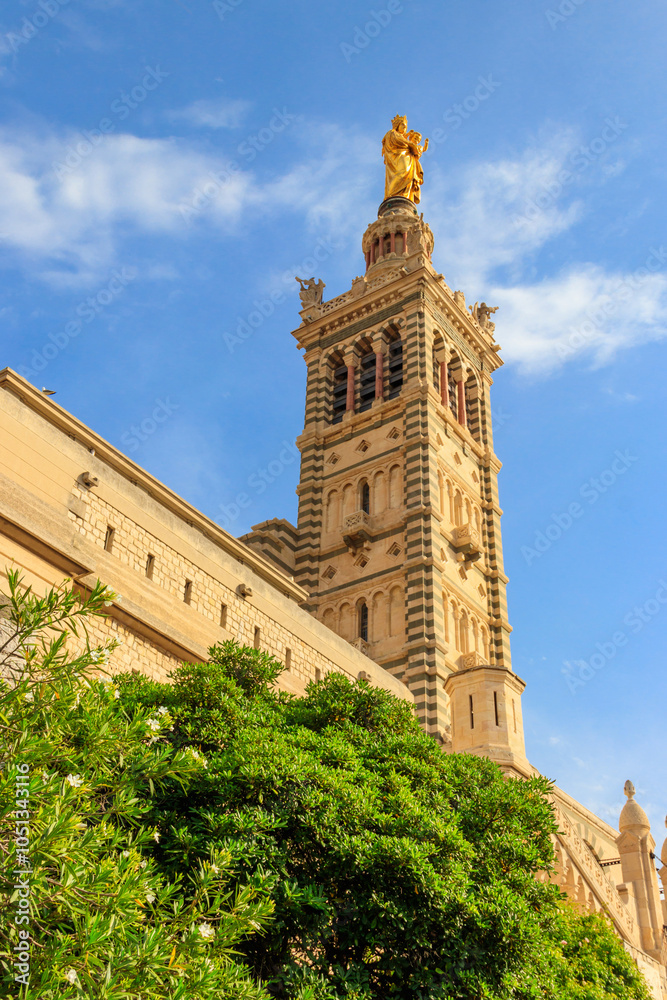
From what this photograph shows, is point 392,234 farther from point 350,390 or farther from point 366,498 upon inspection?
point 366,498

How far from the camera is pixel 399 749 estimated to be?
1355cm

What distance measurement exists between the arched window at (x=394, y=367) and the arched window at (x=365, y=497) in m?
3.78

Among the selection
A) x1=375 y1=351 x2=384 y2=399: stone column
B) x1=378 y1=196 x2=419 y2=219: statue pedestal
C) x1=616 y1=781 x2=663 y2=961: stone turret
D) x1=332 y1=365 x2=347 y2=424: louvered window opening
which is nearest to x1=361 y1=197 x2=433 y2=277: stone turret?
x1=378 y1=196 x2=419 y2=219: statue pedestal

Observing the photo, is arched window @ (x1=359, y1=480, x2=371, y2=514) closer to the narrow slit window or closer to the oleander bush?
the narrow slit window

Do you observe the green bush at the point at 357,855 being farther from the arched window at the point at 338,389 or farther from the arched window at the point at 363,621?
the arched window at the point at 338,389

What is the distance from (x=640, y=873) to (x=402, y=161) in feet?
116

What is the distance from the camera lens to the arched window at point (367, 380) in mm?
38969

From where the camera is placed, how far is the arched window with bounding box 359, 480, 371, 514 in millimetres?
35866

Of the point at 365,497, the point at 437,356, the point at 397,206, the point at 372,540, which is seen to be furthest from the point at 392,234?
the point at 372,540

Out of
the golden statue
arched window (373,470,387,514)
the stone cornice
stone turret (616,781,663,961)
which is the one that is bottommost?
stone turret (616,781,663,961)

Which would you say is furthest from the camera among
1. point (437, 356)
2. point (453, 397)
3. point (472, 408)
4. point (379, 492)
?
point (472, 408)

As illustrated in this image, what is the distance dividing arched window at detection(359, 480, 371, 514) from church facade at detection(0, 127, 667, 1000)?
2.2 inches

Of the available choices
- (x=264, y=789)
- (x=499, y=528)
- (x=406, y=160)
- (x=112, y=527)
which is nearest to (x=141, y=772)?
(x=264, y=789)

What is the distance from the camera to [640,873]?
25.8 m
